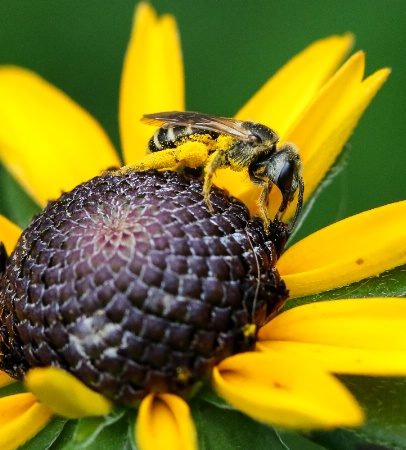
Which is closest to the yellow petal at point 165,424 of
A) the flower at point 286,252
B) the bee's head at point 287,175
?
the flower at point 286,252

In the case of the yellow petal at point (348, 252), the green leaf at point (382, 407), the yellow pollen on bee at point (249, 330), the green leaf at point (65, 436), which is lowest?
the green leaf at point (382, 407)

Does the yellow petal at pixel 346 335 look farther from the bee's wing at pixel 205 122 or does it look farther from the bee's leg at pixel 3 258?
the bee's leg at pixel 3 258

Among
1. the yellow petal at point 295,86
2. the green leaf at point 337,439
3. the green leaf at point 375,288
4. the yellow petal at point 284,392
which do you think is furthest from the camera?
the yellow petal at point 295,86

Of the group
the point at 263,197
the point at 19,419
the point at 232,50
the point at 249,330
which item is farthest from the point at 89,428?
the point at 232,50

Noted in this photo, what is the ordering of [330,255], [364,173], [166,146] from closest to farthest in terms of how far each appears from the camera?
[330,255]
[166,146]
[364,173]

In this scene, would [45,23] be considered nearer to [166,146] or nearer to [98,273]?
[166,146]

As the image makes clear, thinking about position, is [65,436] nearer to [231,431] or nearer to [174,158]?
[231,431]

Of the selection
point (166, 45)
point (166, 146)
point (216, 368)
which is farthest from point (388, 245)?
point (166, 45)

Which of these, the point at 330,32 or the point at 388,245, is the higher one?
the point at 330,32
